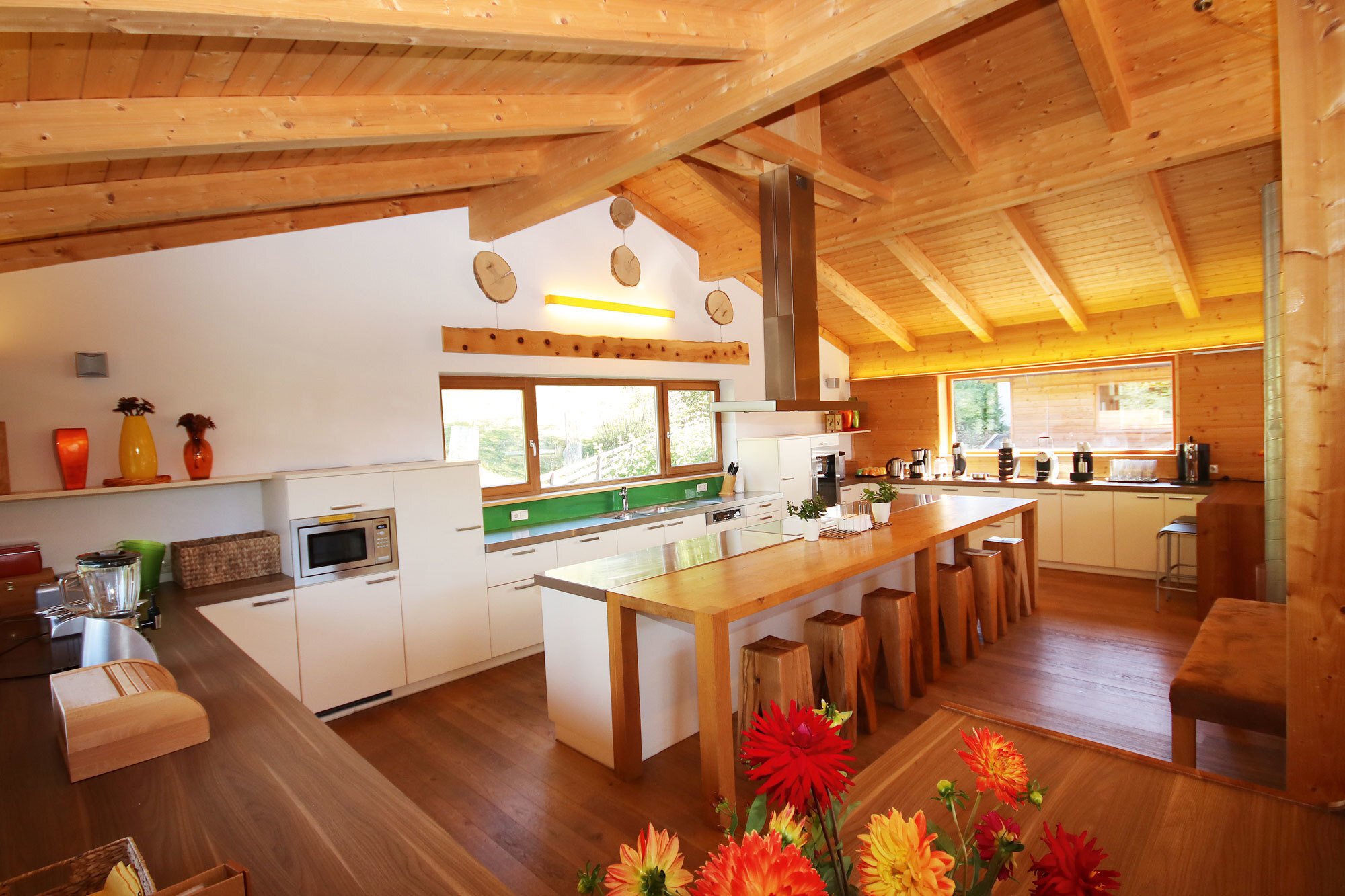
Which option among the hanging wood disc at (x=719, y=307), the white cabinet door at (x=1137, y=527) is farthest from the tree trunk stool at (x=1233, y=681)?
the hanging wood disc at (x=719, y=307)

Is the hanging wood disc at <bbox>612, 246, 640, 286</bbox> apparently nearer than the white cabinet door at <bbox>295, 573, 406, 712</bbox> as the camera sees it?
No

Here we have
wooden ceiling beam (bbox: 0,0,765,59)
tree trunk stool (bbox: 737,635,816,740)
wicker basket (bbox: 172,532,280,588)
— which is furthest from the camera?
wicker basket (bbox: 172,532,280,588)

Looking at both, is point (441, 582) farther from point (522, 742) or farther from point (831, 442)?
point (831, 442)

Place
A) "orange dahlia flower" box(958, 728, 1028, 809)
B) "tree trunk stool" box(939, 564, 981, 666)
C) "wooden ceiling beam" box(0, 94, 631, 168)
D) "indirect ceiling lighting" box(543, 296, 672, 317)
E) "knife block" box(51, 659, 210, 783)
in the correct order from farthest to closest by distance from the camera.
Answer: "indirect ceiling lighting" box(543, 296, 672, 317), "tree trunk stool" box(939, 564, 981, 666), "wooden ceiling beam" box(0, 94, 631, 168), "knife block" box(51, 659, 210, 783), "orange dahlia flower" box(958, 728, 1028, 809)

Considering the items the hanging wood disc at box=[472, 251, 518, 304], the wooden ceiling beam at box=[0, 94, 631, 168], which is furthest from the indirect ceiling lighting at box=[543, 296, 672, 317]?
the wooden ceiling beam at box=[0, 94, 631, 168]

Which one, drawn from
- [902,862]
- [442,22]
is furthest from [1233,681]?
[442,22]

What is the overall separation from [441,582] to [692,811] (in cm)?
211

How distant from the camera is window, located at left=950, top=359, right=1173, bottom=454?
603cm

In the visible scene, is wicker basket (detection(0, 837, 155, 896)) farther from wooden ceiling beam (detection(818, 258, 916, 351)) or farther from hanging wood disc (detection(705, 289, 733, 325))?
wooden ceiling beam (detection(818, 258, 916, 351))

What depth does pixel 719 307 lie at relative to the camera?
6.33 metres

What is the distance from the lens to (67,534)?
314 cm

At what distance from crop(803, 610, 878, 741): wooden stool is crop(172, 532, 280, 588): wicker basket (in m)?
2.88

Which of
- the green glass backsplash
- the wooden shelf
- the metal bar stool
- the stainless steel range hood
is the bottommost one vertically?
the metal bar stool

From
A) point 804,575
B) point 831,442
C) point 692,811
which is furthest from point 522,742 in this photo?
point 831,442
